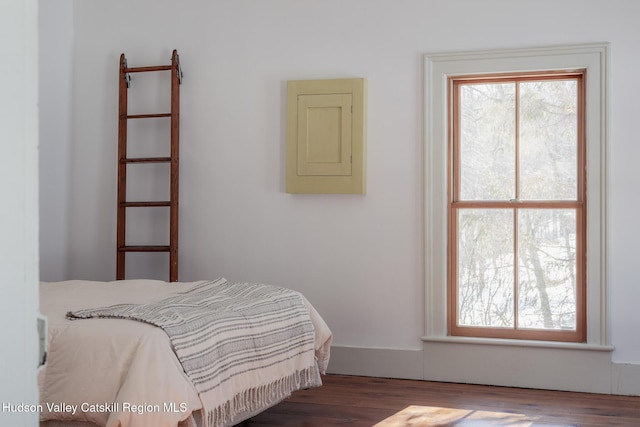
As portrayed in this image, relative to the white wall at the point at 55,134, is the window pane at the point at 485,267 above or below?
below

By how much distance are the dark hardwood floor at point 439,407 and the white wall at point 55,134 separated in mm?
2175

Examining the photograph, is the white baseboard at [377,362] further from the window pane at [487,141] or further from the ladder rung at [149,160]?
the ladder rung at [149,160]

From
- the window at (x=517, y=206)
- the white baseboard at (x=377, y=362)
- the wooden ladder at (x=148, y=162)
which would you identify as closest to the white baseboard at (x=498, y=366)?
the white baseboard at (x=377, y=362)

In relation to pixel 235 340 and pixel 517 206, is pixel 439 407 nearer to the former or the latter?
pixel 517 206

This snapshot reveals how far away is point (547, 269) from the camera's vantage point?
15.3 feet

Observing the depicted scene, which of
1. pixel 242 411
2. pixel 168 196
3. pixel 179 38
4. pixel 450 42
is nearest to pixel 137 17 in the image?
pixel 179 38

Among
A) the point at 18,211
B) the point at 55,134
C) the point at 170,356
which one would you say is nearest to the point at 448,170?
the point at 170,356

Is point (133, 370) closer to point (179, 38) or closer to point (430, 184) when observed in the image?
point (430, 184)

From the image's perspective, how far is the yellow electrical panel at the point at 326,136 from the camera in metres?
4.84

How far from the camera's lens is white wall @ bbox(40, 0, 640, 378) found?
450cm

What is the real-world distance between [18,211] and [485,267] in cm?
413

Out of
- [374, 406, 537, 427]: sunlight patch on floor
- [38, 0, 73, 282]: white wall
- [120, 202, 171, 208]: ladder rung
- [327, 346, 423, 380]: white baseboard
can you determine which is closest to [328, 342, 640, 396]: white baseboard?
[327, 346, 423, 380]: white baseboard

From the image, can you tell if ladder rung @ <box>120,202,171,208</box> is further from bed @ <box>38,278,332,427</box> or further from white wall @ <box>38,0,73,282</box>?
bed @ <box>38,278,332,427</box>

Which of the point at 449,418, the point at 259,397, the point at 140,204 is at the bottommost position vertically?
the point at 449,418
